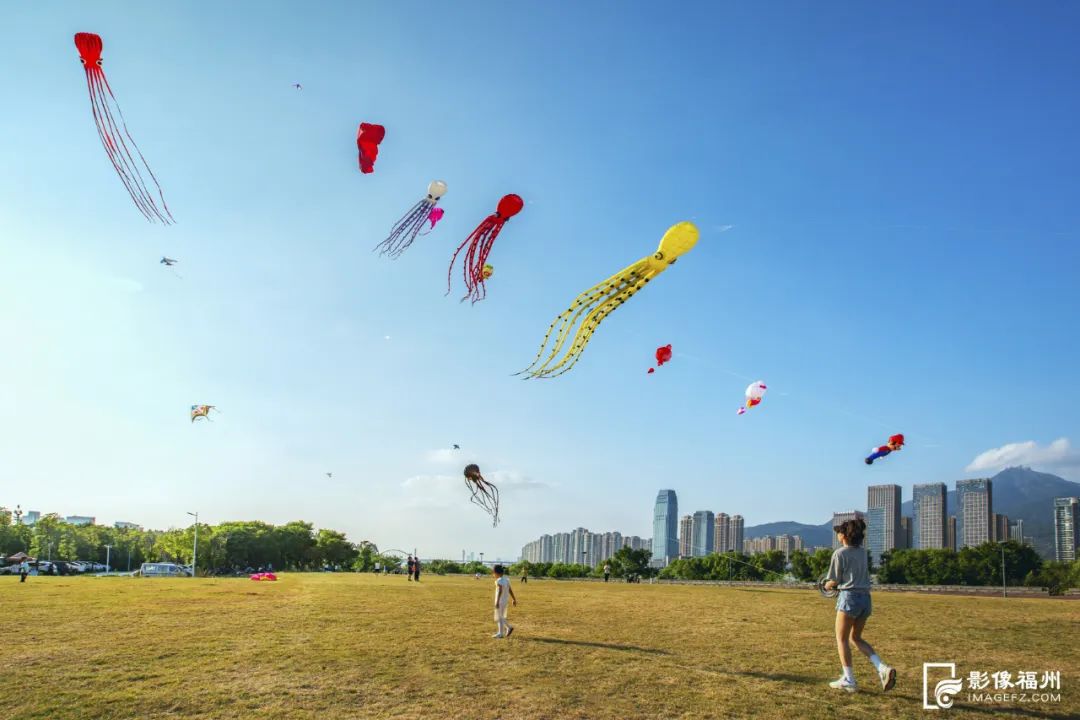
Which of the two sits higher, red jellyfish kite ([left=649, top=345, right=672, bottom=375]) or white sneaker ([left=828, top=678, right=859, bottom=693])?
red jellyfish kite ([left=649, top=345, right=672, bottom=375])

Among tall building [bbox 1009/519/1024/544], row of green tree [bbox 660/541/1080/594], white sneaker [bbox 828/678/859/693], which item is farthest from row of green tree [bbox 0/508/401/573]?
tall building [bbox 1009/519/1024/544]

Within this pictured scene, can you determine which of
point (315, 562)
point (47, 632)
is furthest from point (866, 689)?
point (315, 562)

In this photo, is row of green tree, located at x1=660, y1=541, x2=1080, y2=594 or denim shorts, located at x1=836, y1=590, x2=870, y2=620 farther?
row of green tree, located at x1=660, y1=541, x2=1080, y2=594

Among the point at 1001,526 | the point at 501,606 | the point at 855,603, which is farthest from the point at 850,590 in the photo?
the point at 1001,526

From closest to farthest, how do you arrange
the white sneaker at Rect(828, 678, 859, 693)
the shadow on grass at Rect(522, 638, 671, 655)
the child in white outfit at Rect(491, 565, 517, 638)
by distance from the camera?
the white sneaker at Rect(828, 678, 859, 693) → the shadow on grass at Rect(522, 638, 671, 655) → the child in white outfit at Rect(491, 565, 517, 638)

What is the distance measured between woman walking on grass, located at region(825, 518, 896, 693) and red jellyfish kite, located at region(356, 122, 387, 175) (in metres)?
11.6

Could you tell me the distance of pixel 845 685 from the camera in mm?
8102

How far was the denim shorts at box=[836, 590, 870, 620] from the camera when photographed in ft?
26.0

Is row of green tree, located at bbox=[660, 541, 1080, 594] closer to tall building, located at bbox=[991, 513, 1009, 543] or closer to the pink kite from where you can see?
the pink kite

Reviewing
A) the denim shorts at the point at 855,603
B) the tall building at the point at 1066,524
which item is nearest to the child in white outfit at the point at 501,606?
the denim shorts at the point at 855,603

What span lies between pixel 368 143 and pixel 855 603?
42.4ft

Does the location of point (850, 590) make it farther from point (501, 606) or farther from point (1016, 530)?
point (1016, 530)

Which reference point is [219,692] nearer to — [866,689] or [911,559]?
[866,689]

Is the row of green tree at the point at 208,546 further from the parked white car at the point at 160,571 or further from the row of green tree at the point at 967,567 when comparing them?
the row of green tree at the point at 967,567
